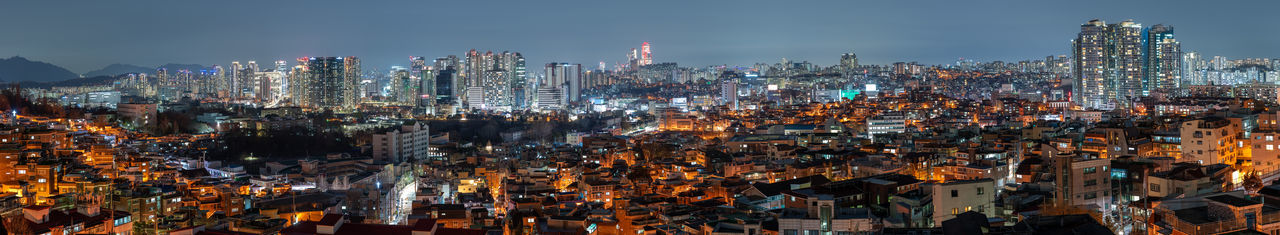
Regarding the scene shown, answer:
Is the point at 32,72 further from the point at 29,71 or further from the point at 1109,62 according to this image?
the point at 1109,62

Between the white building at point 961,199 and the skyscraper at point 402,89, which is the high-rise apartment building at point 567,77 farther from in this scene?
the white building at point 961,199

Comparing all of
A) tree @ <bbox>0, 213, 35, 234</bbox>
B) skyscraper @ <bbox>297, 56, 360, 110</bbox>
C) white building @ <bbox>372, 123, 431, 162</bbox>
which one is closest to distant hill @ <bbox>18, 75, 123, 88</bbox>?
skyscraper @ <bbox>297, 56, 360, 110</bbox>

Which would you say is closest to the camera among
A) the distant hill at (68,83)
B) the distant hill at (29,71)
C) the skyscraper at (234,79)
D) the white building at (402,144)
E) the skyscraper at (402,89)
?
the white building at (402,144)

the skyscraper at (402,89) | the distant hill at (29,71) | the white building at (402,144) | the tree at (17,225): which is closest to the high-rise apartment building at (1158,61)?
the white building at (402,144)

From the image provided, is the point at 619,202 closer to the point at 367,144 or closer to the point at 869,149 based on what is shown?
the point at 869,149

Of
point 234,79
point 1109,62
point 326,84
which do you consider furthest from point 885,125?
point 234,79

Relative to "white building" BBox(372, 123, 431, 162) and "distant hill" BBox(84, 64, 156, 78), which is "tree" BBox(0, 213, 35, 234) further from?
"distant hill" BBox(84, 64, 156, 78)

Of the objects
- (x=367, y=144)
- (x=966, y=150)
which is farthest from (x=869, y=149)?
(x=367, y=144)
